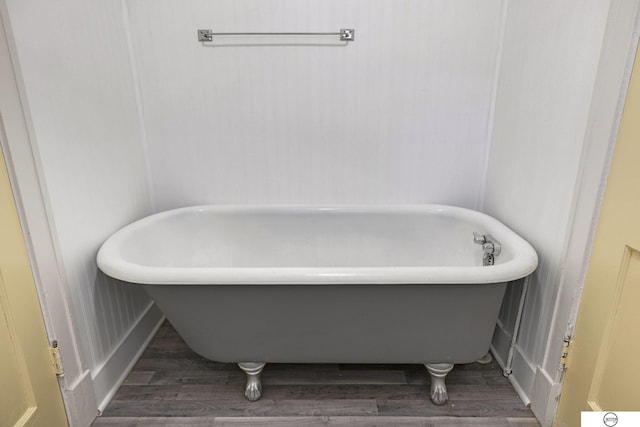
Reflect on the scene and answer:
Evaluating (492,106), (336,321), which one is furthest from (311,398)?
(492,106)

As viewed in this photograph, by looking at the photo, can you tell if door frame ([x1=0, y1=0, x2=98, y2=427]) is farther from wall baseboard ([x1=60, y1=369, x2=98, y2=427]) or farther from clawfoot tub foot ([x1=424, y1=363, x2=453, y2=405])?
clawfoot tub foot ([x1=424, y1=363, x2=453, y2=405])

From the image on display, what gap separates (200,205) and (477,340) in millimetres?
1341

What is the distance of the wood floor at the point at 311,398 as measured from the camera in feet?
3.91

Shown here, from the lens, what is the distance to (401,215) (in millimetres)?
1628

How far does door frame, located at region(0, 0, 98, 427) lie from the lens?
0.89 metres

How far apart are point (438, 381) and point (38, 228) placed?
1370 millimetres

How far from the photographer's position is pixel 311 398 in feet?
4.20

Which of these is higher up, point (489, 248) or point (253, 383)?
point (489, 248)

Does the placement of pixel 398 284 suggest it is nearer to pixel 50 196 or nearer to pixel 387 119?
pixel 387 119

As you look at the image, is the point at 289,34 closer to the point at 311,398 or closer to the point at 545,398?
the point at 311,398

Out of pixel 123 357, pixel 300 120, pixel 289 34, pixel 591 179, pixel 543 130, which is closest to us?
pixel 591 179

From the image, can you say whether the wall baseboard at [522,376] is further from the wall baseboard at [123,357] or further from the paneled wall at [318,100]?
the wall baseboard at [123,357]

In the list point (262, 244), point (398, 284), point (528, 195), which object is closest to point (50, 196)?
point (262, 244)

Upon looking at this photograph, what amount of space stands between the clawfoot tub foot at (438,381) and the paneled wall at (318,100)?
0.79 meters
